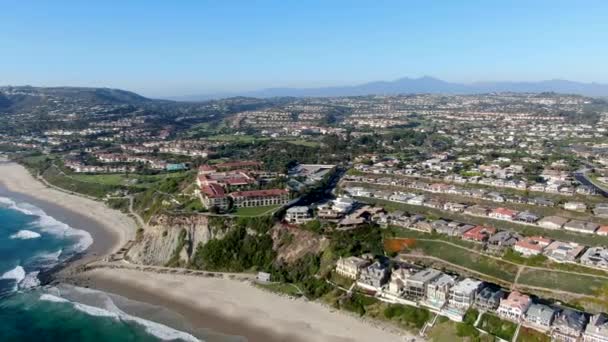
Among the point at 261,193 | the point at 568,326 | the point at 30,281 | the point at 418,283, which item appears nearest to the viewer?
the point at 568,326

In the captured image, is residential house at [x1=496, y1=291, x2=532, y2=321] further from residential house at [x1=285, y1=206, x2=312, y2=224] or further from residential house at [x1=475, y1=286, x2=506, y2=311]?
residential house at [x1=285, y1=206, x2=312, y2=224]

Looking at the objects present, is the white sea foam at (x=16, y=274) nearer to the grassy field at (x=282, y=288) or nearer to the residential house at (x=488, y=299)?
the grassy field at (x=282, y=288)

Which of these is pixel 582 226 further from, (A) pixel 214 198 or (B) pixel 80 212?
(B) pixel 80 212

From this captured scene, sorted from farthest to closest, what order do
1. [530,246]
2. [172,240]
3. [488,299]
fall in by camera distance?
1. [172,240]
2. [530,246]
3. [488,299]

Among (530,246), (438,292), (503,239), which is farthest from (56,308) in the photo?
(530,246)

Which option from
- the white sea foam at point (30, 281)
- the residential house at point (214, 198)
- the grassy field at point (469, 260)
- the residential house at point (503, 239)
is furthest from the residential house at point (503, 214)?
the white sea foam at point (30, 281)
